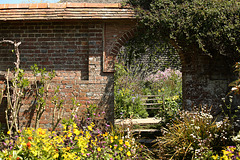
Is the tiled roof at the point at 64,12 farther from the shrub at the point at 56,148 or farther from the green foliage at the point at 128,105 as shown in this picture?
the green foliage at the point at 128,105

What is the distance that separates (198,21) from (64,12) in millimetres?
2773

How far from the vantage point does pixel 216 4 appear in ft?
18.2

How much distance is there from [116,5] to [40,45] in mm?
1889

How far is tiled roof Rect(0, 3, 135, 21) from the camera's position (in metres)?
5.64

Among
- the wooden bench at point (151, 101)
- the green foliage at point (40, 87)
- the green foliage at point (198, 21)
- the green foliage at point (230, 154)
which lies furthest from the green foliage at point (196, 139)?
the wooden bench at point (151, 101)

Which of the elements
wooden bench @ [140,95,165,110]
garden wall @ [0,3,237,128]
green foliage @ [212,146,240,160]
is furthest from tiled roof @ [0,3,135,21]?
wooden bench @ [140,95,165,110]

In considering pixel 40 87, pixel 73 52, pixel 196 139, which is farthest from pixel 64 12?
pixel 196 139

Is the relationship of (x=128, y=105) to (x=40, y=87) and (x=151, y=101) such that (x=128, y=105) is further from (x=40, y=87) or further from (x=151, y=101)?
(x=40, y=87)

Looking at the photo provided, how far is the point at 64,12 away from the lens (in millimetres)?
→ 5645

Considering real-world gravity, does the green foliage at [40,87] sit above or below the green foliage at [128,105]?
above

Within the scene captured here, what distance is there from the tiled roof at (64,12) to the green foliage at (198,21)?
43 centimetres

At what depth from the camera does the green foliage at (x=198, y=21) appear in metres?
5.47

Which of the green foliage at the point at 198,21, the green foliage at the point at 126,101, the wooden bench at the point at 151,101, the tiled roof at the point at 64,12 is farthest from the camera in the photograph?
the wooden bench at the point at 151,101

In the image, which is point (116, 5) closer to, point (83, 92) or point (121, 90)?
point (83, 92)
